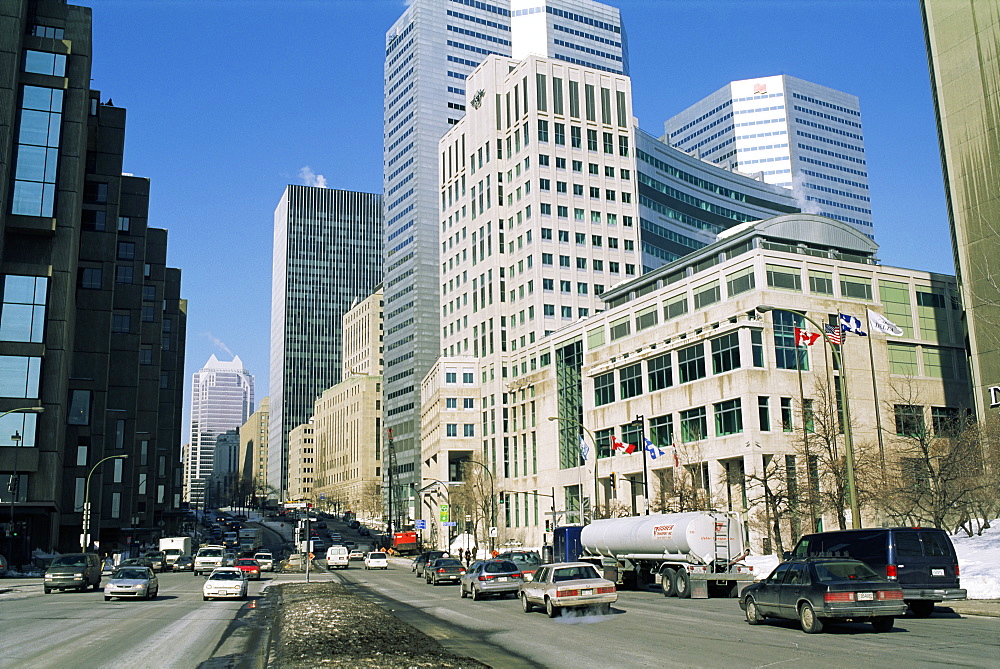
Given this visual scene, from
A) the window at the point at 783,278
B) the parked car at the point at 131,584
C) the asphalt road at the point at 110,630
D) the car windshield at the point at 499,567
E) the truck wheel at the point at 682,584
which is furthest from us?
the window at the point at 783,278

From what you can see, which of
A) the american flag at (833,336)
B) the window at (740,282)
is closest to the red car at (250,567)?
the american flag at (833,336)

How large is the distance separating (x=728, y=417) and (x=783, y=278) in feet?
35.7

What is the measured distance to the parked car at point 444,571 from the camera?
50094 millimetres

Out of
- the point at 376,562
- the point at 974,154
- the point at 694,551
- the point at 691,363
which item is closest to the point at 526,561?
the point at 694,551

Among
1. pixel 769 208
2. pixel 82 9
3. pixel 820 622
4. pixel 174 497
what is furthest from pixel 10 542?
pixel 769 208

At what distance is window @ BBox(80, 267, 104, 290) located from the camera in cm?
10000

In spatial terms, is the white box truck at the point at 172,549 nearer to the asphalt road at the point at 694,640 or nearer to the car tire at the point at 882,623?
the asphalt road at the point at 694,640

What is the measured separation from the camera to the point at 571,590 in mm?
25953

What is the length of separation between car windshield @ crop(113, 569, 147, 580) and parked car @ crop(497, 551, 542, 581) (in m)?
18.1

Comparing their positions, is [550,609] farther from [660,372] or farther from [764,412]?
[660,372]

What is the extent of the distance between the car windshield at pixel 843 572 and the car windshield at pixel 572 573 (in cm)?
842

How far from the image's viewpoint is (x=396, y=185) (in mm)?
179125

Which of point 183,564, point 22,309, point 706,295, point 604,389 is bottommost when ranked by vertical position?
point 183,564

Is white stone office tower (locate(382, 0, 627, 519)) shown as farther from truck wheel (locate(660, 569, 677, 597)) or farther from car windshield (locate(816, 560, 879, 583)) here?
car windshield (locate(816, 560, 879, 583))
